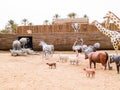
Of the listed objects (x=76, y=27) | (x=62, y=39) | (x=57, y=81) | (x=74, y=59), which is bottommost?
(x=57, y=81)

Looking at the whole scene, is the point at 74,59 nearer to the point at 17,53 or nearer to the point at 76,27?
the point at 17,53

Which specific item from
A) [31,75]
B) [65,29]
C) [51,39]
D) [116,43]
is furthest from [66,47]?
[31,75]

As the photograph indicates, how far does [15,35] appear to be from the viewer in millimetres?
26484

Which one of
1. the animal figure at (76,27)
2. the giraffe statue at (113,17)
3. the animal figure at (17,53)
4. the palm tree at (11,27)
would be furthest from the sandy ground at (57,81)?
the palm tree at (11,27)

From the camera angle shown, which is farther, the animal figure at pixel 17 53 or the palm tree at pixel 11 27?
the palm tree at pixel 11 27

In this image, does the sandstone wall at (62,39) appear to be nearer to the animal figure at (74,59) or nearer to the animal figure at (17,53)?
the animal figure at (17,53)

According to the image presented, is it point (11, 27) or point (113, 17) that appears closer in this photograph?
point (113, 17)

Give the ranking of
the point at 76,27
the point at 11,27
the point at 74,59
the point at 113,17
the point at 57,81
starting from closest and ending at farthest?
the point at 57,81, the point at 74,59, the point at 113,17, the point at 76,27, the point at 11,27

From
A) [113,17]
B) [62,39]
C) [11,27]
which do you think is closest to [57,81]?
[113,17]

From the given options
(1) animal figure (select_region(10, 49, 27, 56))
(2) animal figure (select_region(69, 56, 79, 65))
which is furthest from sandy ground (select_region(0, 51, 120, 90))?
(1) animal figure (select_region(10, 49, 27, 56))

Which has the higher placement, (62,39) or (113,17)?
(113,17)

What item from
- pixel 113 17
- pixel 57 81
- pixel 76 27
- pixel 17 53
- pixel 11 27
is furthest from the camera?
pixel 11 27

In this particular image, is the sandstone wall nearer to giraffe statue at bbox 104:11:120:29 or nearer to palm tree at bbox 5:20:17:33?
giraffe statue at bbox 104:11:120:29

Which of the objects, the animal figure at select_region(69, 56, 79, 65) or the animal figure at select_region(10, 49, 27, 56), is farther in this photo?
the animal figure at select_region(10, 49, 27, 56)
